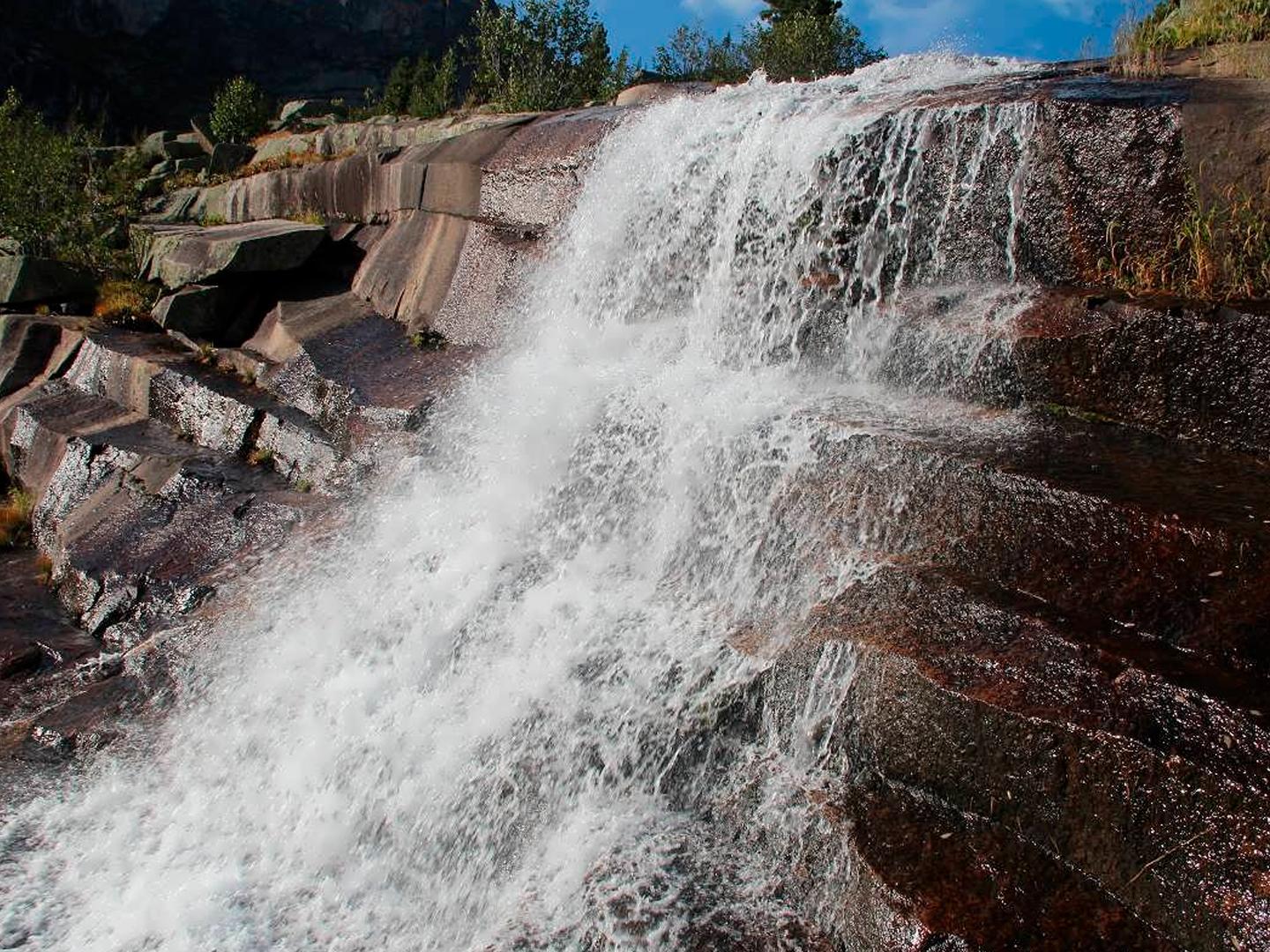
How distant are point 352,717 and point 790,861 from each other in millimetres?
2971

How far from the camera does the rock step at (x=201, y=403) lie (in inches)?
326

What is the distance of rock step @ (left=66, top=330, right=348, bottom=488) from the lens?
8.29 m

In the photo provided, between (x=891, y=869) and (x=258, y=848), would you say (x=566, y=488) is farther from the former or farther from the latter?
(x=891, y=869)

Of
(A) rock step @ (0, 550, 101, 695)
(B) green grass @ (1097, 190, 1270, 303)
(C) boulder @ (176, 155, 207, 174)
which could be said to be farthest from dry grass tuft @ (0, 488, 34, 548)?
(C) boulder @ (176, 155, 207, 174)

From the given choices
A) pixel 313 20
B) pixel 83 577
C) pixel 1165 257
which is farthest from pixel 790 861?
pixel 313 20

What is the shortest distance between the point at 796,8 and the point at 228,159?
72.4ft

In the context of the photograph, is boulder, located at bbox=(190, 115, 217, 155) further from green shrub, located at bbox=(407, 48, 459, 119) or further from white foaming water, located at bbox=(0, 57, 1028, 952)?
white foaming water, located at bbox=(0, 57, 1028, 952)

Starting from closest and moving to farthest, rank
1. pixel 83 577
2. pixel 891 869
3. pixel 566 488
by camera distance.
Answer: pixel 891 869 < pixel 566 488 < pixel 83 577

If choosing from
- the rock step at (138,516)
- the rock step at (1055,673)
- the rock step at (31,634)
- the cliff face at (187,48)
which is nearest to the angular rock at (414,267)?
the rock step at (138,516)

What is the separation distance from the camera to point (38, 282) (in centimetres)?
1204

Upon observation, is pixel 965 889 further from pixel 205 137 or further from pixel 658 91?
pixel 205 137

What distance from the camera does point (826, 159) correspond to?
6.99 m

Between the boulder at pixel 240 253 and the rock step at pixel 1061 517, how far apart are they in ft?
26.3

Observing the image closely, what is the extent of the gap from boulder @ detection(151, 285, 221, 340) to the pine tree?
27.9 meters
